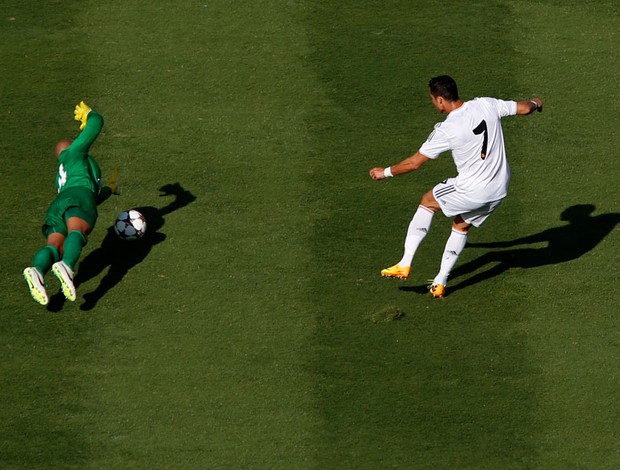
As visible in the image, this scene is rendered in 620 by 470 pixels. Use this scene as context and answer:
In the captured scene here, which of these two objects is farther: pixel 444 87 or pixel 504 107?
pixel 504 107

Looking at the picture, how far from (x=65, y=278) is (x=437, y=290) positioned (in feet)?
12.4

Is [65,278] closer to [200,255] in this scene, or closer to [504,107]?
[200,255]

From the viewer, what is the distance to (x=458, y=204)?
40.8 feet

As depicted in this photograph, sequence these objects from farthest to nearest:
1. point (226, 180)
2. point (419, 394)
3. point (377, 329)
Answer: point (226, 180) → point (377, 329) → point (419, 394)

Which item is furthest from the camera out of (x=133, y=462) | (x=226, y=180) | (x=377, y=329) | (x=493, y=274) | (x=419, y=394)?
(x=226, y=180)

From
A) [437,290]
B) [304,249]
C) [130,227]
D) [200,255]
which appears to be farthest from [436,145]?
[130,227]

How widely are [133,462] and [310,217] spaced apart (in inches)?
158

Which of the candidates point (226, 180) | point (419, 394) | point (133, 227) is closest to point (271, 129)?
point (226, 180)

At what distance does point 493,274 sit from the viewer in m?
13.2

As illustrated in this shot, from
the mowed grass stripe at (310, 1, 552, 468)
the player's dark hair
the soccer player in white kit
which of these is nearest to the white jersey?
the soccer player in white kit

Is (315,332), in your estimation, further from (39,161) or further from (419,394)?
(39,161)

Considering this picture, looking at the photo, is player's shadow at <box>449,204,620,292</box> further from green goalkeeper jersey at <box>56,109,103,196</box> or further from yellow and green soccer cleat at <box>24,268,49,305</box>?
yellow and green soccer cleat at <box>24,268,49,305</box>

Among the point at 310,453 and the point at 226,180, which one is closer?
the point at 310,453

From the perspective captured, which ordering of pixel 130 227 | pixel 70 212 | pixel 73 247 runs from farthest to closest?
pixel 130 227, pixel 70 212, pixel 73 247
